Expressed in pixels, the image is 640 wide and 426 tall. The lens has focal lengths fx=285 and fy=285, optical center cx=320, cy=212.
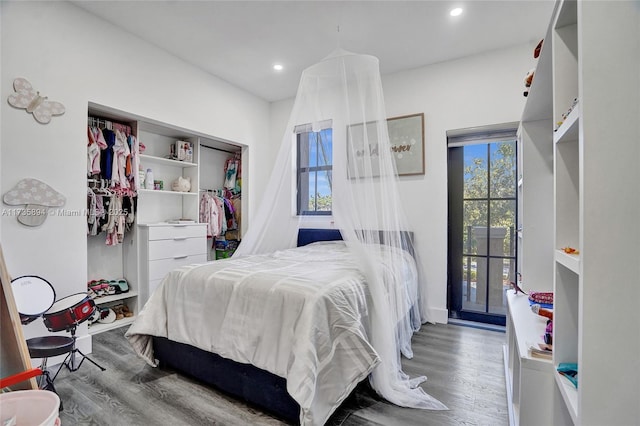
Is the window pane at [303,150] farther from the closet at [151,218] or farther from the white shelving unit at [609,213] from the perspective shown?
the white shelving unit at [609,213]

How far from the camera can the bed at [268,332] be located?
1.43 metres

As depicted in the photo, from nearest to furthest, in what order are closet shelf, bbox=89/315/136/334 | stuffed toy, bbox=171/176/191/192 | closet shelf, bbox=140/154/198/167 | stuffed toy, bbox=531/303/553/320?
stuffed toy, bbox=531/303/553/320 < closet shelf, bbox=89/315/136/334 < closet shelf, bbox=140/154/198/167 < stuffed toy, bbox=171/176/191/192

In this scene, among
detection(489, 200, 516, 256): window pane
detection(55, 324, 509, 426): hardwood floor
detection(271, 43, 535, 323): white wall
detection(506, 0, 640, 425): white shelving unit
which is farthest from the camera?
detection(489, 200, 516, 256): window pane

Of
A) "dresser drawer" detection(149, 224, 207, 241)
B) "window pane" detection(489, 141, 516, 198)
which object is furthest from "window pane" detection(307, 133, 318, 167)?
"window pane" detection(489, 141, 516, 198)

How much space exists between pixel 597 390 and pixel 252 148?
424 centimetres

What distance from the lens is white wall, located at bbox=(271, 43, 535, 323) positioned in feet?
9.59

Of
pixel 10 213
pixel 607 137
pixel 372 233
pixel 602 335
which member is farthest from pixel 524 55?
pixel 10 213

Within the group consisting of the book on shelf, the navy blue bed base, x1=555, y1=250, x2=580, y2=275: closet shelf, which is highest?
x1=555, y1=250, x2=580, y2=275: closet shelf

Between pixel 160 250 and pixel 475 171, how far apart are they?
12.0ft

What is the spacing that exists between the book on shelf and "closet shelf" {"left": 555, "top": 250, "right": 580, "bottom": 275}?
400mm

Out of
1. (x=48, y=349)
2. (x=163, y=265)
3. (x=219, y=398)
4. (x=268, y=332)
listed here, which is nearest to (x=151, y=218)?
(x=163, y=265)

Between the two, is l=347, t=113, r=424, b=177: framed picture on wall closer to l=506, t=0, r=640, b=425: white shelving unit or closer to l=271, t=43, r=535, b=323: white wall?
l=271, t=43, r=535, b=323: white wall

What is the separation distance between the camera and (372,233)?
2080mm

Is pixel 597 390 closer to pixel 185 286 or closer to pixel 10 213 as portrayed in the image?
pixel 185 286
